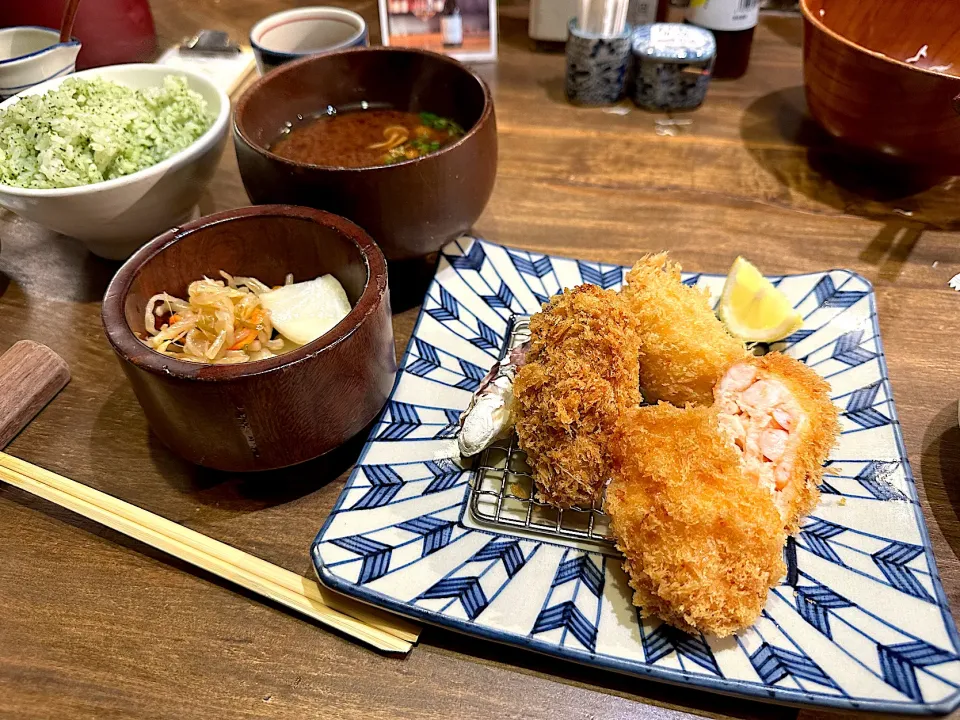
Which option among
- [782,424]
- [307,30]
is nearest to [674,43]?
[307,30]

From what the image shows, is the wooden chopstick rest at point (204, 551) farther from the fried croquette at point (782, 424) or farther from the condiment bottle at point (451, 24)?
the condiment bottle at point (451, 24)

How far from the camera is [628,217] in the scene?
2268mm

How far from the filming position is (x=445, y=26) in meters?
3.00

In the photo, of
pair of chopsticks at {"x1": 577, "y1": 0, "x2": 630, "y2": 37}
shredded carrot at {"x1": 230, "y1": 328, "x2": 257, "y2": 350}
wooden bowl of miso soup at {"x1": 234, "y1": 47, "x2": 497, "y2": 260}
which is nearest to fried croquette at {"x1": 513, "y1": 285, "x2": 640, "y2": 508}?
wooden bowl of miso soup at {"x1": 234, "y1": 47, "x2": 497, "y2": 260}

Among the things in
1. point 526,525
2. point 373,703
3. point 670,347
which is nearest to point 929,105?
point 670,347

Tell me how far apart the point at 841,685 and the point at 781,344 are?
2.84 ft

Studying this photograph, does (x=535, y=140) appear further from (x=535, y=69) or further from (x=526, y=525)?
(x=526, y=525)

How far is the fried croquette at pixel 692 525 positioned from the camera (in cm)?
116

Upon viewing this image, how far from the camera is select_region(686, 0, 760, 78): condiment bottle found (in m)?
2.72

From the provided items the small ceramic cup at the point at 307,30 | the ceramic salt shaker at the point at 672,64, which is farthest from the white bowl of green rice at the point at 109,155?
the ceramic salt shaker at the point at 672,64

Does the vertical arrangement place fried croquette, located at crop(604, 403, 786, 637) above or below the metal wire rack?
above

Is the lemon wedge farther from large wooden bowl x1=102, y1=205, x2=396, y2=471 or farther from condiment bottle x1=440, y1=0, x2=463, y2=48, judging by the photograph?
condiment bottle x1=440, y1=0, x2=463, y2=48

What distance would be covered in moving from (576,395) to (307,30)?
2050mm

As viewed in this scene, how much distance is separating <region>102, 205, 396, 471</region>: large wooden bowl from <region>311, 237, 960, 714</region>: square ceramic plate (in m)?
0.15
